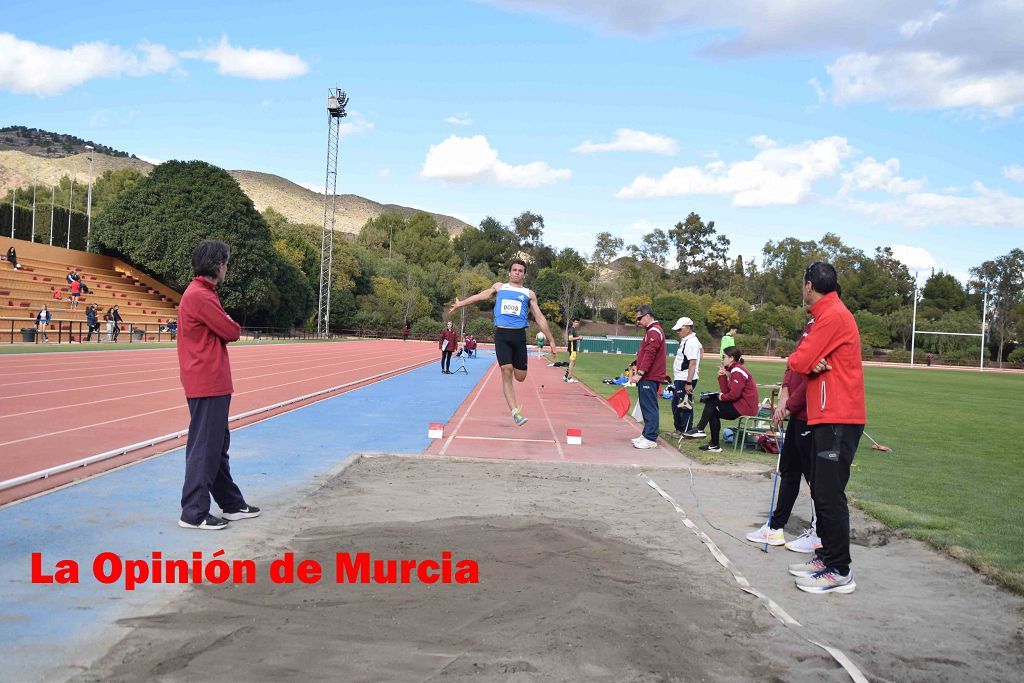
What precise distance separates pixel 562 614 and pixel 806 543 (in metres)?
2.59

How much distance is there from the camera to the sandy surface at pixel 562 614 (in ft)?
11.0

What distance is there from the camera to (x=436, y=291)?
98.4 m

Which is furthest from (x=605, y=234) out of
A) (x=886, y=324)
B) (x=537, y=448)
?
(x=537, y=448)

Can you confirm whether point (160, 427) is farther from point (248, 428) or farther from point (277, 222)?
point (277, 222)

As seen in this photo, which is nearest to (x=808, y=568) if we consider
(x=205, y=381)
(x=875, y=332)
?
(x=205, y=381)

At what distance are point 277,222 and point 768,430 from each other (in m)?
76.4

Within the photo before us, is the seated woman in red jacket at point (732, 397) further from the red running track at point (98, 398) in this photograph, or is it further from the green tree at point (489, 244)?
the green tree at point (489, 244)

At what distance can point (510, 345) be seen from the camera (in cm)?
981

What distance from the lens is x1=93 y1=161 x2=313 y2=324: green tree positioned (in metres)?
54.4

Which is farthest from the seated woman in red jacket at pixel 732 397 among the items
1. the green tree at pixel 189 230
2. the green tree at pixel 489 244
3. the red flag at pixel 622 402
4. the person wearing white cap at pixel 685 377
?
the green tree at pixel 489 244

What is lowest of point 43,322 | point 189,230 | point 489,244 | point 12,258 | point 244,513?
point 244,513

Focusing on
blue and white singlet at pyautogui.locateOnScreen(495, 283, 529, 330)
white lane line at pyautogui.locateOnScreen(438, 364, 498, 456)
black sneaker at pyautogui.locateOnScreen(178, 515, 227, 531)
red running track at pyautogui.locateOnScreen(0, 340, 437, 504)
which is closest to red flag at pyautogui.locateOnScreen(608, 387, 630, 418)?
white lane line at pyautogui.locateOnScreen(438, 364, 498, 456)

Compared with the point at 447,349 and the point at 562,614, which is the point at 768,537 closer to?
the point at 562,614

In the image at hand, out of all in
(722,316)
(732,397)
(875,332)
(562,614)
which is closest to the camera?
(562,614)
